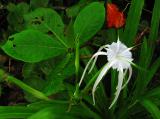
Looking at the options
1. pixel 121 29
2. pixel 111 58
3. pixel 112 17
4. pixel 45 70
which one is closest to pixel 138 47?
pixel 121 29

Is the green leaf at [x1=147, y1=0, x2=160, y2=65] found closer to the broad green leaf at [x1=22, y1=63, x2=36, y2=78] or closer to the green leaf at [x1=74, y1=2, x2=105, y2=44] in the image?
the green leaf at [x1=74, y1=2, x2=105, y2=44]

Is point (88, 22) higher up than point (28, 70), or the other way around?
point (88, 22)

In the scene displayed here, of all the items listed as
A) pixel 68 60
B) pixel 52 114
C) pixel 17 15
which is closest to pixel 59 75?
pixel 68 60

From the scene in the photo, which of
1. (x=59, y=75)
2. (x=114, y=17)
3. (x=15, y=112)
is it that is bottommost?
(x=15, y=112)

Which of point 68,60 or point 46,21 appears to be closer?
point 68,60

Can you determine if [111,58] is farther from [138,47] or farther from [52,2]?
[52,2]

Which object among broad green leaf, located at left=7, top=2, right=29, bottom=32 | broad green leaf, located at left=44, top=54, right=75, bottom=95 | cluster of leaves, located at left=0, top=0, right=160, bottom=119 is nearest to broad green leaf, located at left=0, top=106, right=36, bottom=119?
cluster of leaves, located at left=0, top=0, right=160, bottom=119

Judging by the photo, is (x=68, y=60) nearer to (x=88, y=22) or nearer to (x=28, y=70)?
(x=88, y=22)
